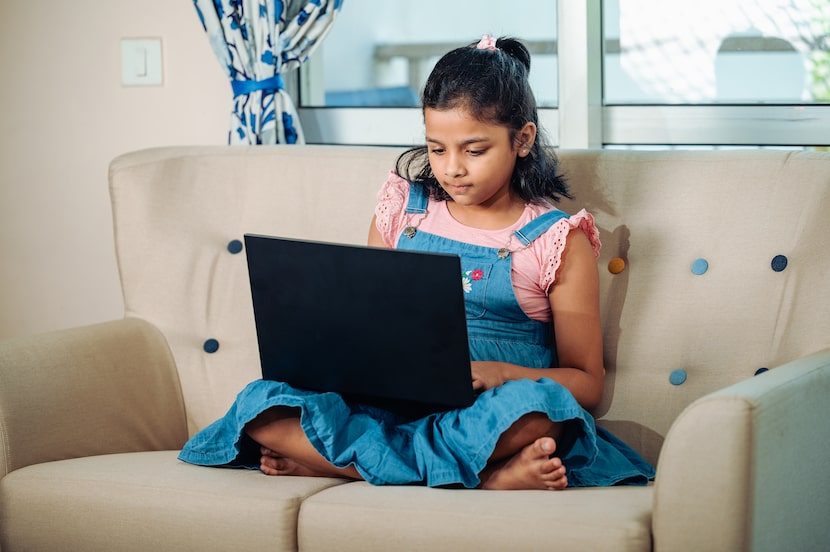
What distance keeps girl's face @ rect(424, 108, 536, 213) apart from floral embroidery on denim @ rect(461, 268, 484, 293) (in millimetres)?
116

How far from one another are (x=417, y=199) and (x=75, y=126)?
3.98ft

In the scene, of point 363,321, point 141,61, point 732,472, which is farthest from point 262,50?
point 732,472

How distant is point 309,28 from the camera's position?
2400 mm

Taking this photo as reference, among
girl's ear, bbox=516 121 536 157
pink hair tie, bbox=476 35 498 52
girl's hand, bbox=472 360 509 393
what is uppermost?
pink hair tie, bbox=476 35 498 52

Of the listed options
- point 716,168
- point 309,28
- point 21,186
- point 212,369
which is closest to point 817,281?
point 716,168

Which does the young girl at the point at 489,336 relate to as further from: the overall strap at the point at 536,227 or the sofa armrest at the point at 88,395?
the sofa armrest at the point at 88,395

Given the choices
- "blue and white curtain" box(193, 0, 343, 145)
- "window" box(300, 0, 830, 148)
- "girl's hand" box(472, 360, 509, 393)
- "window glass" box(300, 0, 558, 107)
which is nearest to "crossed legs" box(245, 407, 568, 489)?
"girl's hand" box(472, 360, 509, 393)

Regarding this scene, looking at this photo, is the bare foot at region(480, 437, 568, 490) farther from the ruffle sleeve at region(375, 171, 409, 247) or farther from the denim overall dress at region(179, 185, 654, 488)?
the ruffle sleeve at region(375, 171, 409, 247)

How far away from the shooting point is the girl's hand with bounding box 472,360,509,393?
1543 millimetres

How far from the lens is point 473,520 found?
1.34 meters

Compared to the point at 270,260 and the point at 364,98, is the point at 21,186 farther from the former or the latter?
the point at 270,260

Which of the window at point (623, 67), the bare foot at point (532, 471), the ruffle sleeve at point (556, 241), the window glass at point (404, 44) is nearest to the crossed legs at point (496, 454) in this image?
the bare foot at point (532, 471)

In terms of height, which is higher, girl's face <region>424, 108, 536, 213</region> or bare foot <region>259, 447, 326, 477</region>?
girl's face <region>424, 108, 536, 213</region>

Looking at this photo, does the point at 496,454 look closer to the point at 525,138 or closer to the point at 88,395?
the point at 525,138
